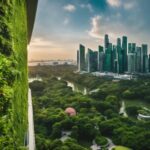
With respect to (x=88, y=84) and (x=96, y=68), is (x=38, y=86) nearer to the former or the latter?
(x=88, y=84)

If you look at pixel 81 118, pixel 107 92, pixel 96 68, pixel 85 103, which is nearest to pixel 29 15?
pixel 81 118

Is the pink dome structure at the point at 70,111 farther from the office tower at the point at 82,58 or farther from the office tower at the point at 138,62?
the office tower at the point at 82,58

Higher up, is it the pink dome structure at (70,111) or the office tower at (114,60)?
the office tower at (114,60)

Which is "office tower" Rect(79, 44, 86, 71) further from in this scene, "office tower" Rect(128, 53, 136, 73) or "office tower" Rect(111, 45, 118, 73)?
"office tower" Rect(128, 53, 136, 73)

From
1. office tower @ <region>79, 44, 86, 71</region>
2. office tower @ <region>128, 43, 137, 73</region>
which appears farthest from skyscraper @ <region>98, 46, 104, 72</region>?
office tower @ <region>79, 44, 86, 71</region>

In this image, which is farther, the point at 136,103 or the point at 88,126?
the point at 136,103

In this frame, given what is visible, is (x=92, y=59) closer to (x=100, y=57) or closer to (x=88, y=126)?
(x=100, y=57)

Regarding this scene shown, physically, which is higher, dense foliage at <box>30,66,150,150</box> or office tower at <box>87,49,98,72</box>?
office tower at <box>87,49,98,72</box>

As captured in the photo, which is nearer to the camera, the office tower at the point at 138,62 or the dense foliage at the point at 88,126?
the dense foliage at the point at 88,126

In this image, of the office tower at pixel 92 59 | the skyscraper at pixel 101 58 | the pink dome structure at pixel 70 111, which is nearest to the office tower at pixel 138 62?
the skyscraper at pixel 101 58

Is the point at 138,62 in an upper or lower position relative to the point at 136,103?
upper

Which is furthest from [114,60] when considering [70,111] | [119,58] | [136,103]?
[70,111]
